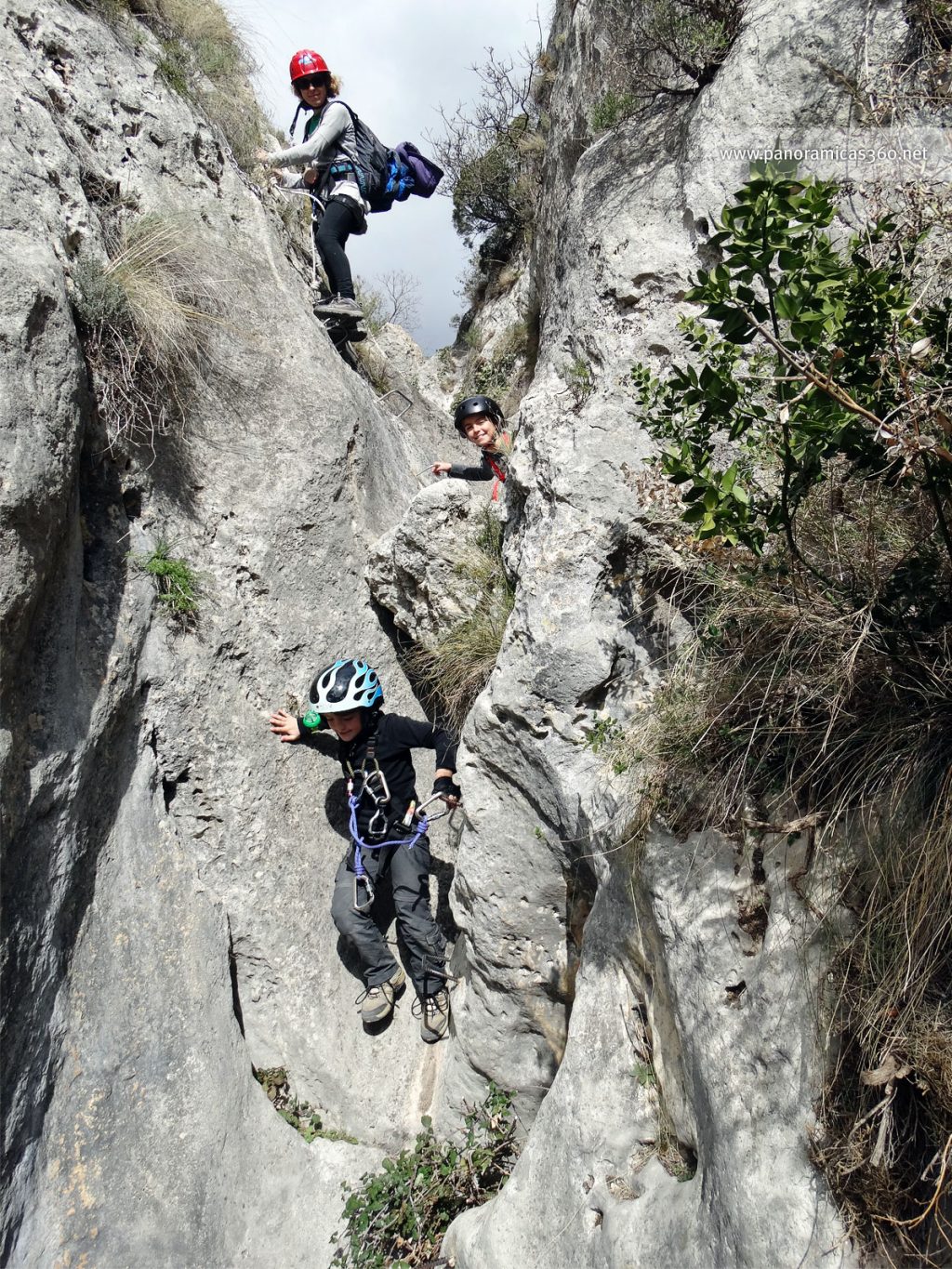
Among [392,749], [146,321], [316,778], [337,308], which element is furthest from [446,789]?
[337,308]

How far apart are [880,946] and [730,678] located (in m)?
1.10

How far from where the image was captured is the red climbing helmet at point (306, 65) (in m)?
6.59

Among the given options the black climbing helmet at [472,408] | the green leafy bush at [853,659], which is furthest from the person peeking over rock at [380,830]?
the green leafy bush at [853,659]

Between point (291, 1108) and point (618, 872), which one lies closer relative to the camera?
point (618, 872)

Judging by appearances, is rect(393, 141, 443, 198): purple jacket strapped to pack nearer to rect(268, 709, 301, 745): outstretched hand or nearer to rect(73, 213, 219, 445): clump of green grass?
rect(73, 213, 219, 445): clump of green grass

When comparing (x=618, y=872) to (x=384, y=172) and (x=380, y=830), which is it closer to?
(x=380, y=830)

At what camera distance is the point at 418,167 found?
727 centimetres

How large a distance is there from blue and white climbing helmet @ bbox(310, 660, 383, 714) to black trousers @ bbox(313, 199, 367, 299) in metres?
3.60

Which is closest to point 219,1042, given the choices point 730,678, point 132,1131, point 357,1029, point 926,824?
point 132,1131

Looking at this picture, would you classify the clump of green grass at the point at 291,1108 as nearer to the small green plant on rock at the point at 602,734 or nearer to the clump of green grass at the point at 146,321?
the small green plant on rock at the point at 602,734

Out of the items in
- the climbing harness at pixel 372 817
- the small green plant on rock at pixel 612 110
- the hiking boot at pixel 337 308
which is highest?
the small green plant on rock at pixel 612 110

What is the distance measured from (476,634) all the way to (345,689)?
0.91 m

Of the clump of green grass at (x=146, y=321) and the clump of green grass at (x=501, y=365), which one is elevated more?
the clump of green grass at (x=501, y=365)

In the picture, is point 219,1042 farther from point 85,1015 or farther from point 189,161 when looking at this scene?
point 189,161
